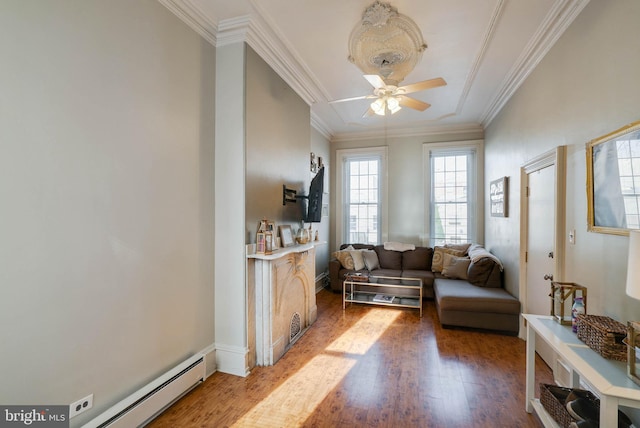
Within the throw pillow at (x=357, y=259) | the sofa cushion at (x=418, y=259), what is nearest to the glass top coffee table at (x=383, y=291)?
the throw pillow at (x=357, y=259)

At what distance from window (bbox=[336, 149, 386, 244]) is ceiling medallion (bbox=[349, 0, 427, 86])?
3.57 m

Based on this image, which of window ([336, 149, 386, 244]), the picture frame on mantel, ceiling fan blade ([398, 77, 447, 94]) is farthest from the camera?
window ([336, 149, 386, 244])

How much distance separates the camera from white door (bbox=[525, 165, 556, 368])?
259 centimetres

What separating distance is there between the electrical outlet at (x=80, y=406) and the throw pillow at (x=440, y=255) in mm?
4732

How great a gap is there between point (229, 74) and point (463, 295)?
3630 mm

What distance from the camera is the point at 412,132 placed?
5.63 meters

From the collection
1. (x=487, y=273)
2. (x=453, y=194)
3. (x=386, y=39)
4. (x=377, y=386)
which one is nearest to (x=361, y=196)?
(x=453, y=194)

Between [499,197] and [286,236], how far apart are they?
3.16 meters

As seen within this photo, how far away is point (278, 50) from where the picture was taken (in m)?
2.85

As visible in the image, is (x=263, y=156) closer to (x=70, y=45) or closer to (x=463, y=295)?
(x=70, y=45)

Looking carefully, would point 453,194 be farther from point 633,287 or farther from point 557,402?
point 633,287

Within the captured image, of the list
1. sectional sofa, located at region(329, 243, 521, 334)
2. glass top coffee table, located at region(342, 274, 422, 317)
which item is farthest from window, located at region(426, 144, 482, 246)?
glass top coffee table, located at region(342, 274, 422, 317)

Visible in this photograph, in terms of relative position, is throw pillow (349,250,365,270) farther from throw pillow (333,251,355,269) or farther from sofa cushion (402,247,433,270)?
sofa cushion (402,247,433,270)

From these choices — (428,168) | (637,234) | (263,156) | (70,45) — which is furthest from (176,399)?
(428,168)
